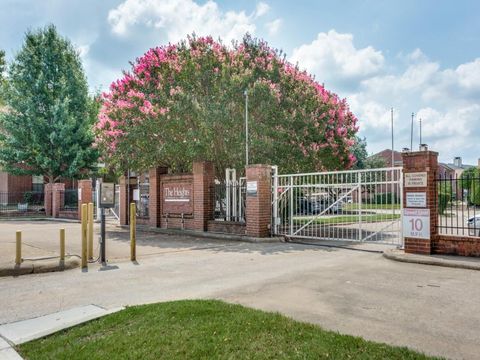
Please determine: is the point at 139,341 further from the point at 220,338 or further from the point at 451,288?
the point at 451,288

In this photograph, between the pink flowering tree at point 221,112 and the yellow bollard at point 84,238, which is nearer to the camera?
the yellow bollard at point 84,238

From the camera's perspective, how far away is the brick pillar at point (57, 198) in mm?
27141

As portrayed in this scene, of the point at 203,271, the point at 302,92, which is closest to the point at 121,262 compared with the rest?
the point at 203,271

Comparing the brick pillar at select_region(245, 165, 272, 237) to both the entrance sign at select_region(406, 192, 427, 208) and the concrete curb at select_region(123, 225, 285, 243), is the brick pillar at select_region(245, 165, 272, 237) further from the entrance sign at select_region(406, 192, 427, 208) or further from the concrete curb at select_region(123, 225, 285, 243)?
the entrance sign at select_region(406, 192, 427, 208)

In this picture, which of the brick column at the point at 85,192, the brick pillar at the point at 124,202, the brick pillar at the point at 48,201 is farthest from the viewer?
the brick pillar at the point at 48,201

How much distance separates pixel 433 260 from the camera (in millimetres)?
8805

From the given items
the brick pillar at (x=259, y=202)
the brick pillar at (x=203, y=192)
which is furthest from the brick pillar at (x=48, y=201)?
the brick pillar at (x=259, y=202)

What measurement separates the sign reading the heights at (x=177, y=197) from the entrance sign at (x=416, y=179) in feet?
28.1

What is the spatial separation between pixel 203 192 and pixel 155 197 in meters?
3.23

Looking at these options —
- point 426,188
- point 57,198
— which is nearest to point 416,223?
point 426,188

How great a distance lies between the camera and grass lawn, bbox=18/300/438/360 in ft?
12.7

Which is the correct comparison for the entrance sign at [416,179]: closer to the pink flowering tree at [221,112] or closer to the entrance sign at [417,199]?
the entrance sign at [417,199]

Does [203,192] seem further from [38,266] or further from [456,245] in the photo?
[456,245]

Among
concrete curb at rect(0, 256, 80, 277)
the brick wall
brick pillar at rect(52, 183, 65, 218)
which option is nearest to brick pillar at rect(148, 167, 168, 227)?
concrete curb at rect(0, 256, 80, 277)
